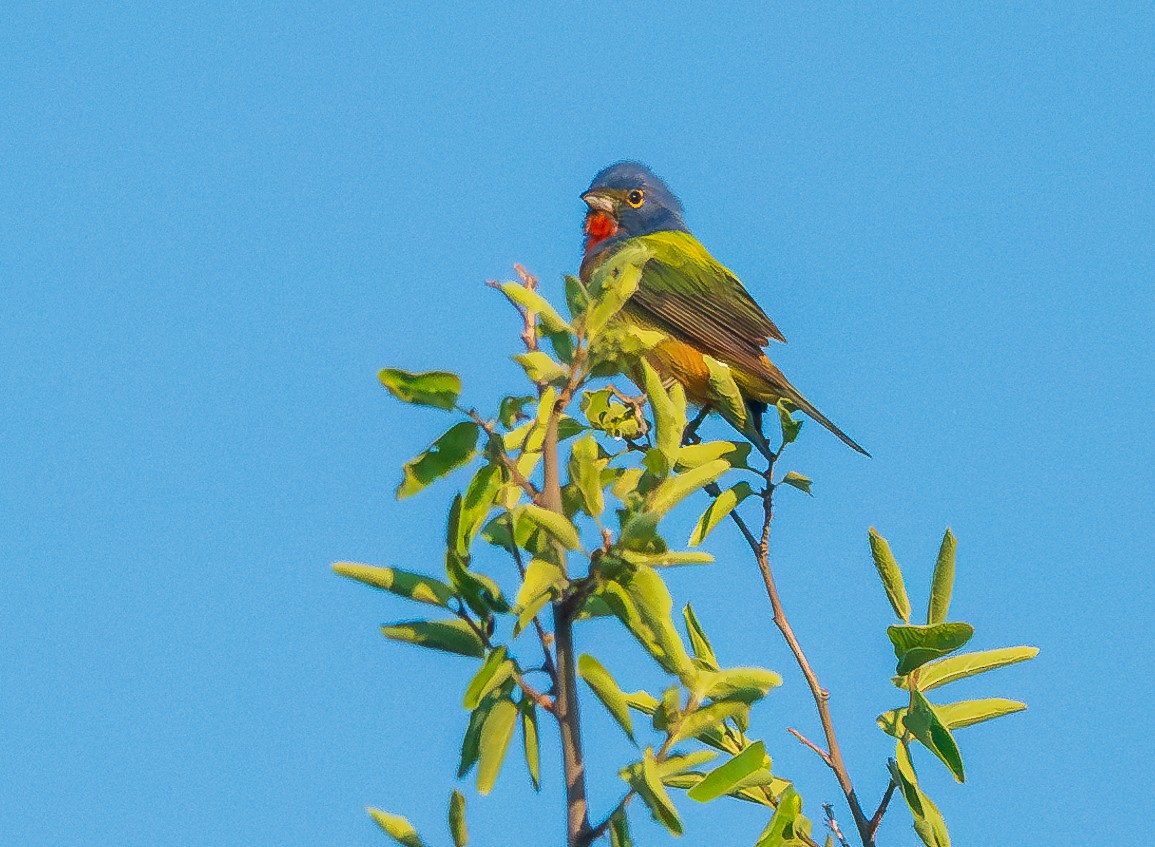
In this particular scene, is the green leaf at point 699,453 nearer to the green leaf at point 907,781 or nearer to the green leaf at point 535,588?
the green leaf at point 535,588

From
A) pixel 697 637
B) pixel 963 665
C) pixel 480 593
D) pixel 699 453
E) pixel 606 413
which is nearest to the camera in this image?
pixel 480 593

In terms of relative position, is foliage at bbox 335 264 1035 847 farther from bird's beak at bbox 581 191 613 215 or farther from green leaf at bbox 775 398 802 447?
bird's beak at bbox 581 191 613 215

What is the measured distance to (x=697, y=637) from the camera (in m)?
2.96

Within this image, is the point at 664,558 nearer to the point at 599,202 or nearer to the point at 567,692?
the point at 567,692

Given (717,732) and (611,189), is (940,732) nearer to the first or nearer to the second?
(717,732)

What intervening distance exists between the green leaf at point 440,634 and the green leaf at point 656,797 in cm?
28

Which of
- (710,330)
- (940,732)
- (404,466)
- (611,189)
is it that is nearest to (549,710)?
(404,466)

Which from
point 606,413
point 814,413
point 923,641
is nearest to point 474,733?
point 923,641

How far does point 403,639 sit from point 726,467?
0.57 metres

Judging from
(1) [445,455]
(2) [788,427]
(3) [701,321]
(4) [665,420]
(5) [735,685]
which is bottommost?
(5) [735,685]

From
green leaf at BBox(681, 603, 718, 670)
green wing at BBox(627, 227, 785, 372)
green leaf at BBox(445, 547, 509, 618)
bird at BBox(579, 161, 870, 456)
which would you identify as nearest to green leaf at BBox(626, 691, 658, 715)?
green leaf at BBox(681, 603, 718, 670)

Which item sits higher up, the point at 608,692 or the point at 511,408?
the point at 511,408

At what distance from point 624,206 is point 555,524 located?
259 inches

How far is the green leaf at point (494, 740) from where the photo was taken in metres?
2.02
